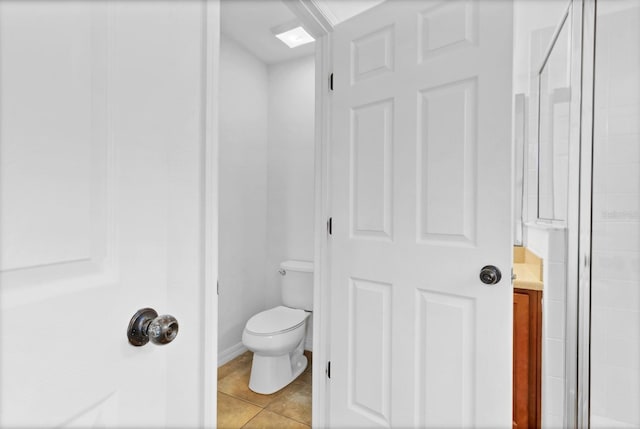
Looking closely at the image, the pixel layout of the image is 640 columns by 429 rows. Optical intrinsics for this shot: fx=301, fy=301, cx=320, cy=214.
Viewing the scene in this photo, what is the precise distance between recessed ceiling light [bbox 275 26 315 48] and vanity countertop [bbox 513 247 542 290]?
195 centimetres

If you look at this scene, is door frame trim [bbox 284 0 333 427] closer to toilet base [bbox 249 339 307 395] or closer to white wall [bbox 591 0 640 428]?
toilet base [bbox 249 339 307 395]

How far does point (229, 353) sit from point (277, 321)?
567 millimetres

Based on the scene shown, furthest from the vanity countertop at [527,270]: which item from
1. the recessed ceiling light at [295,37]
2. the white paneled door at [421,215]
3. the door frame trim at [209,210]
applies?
the recessed ceiling light at [295,37]

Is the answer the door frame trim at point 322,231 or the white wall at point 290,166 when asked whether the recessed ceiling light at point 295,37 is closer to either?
the white wall at point 290,166

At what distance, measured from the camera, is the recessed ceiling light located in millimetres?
2059

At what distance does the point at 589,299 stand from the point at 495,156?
0.64m

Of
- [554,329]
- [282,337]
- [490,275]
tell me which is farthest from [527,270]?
[282,337]

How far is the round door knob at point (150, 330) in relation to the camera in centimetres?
47

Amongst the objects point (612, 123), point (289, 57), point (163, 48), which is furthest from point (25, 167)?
point (289, 57)

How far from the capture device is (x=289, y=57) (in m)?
2.39

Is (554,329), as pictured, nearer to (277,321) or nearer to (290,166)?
(277,321)

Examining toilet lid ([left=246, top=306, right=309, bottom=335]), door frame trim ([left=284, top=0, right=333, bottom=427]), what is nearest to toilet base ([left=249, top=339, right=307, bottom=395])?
toilet lid ([left=246, top=306, right=309, bottom=335])

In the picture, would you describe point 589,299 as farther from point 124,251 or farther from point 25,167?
point 25,167

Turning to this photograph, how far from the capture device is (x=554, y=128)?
147 centimetres
